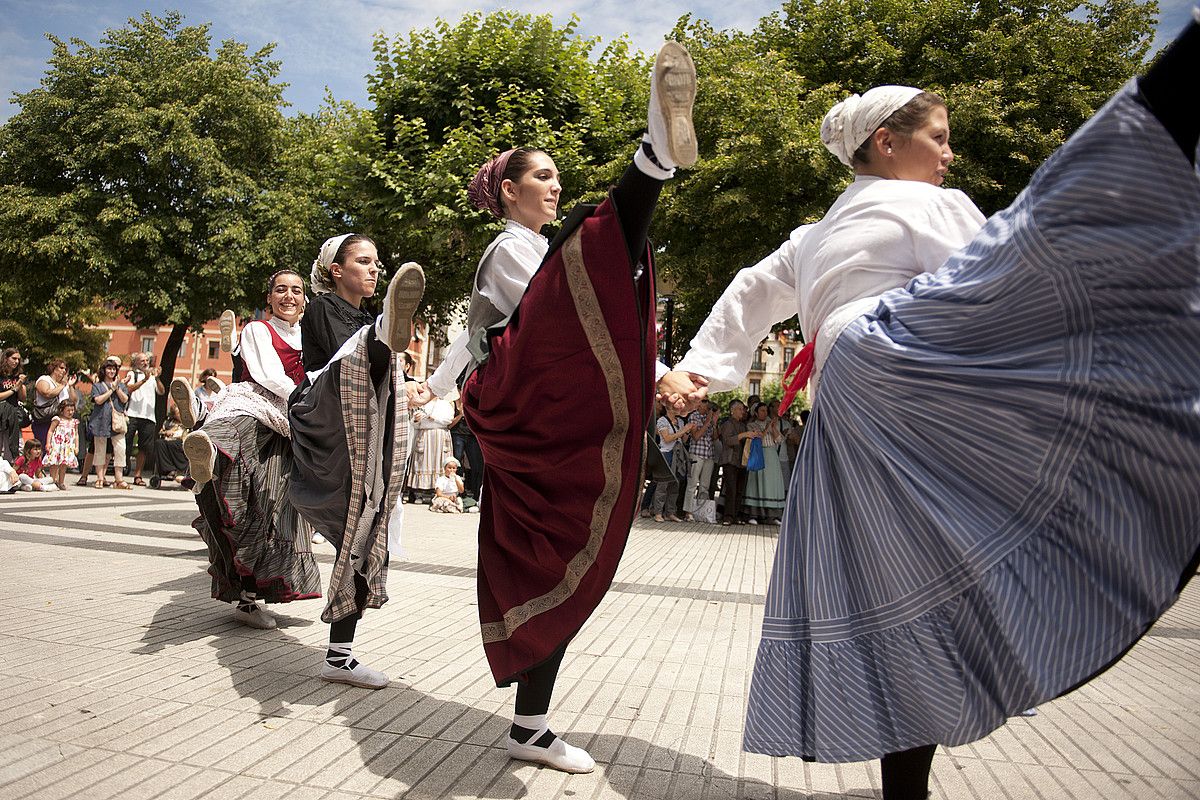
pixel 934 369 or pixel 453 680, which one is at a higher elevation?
pixel 934 369

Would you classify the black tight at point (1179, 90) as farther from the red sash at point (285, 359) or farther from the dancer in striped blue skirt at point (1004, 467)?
the red sash at point (285, 359)

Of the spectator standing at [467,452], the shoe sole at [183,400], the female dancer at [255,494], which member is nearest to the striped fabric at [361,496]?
the female dancer at [255,494]

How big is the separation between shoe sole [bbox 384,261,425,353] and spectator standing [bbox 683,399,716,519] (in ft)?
35.4

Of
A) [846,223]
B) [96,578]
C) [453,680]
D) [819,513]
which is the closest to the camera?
[819,513]

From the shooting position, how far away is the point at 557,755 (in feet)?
9.51

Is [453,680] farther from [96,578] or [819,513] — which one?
[96,578]

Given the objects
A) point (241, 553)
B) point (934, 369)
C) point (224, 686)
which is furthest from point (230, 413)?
point (934, 369)

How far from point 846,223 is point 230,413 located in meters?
3.37

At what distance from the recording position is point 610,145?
1672 centimetres

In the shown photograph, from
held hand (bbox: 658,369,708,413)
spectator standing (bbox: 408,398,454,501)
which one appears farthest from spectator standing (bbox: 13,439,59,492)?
held hand (bbox: 658,369,708,413)

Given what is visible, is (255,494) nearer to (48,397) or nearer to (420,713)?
(420,713)

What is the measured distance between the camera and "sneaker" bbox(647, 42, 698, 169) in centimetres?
230

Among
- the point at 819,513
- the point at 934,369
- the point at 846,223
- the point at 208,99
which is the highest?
the point at 208,99

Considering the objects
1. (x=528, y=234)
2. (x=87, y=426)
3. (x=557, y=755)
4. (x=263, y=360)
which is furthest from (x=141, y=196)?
(x=557, y=755)
